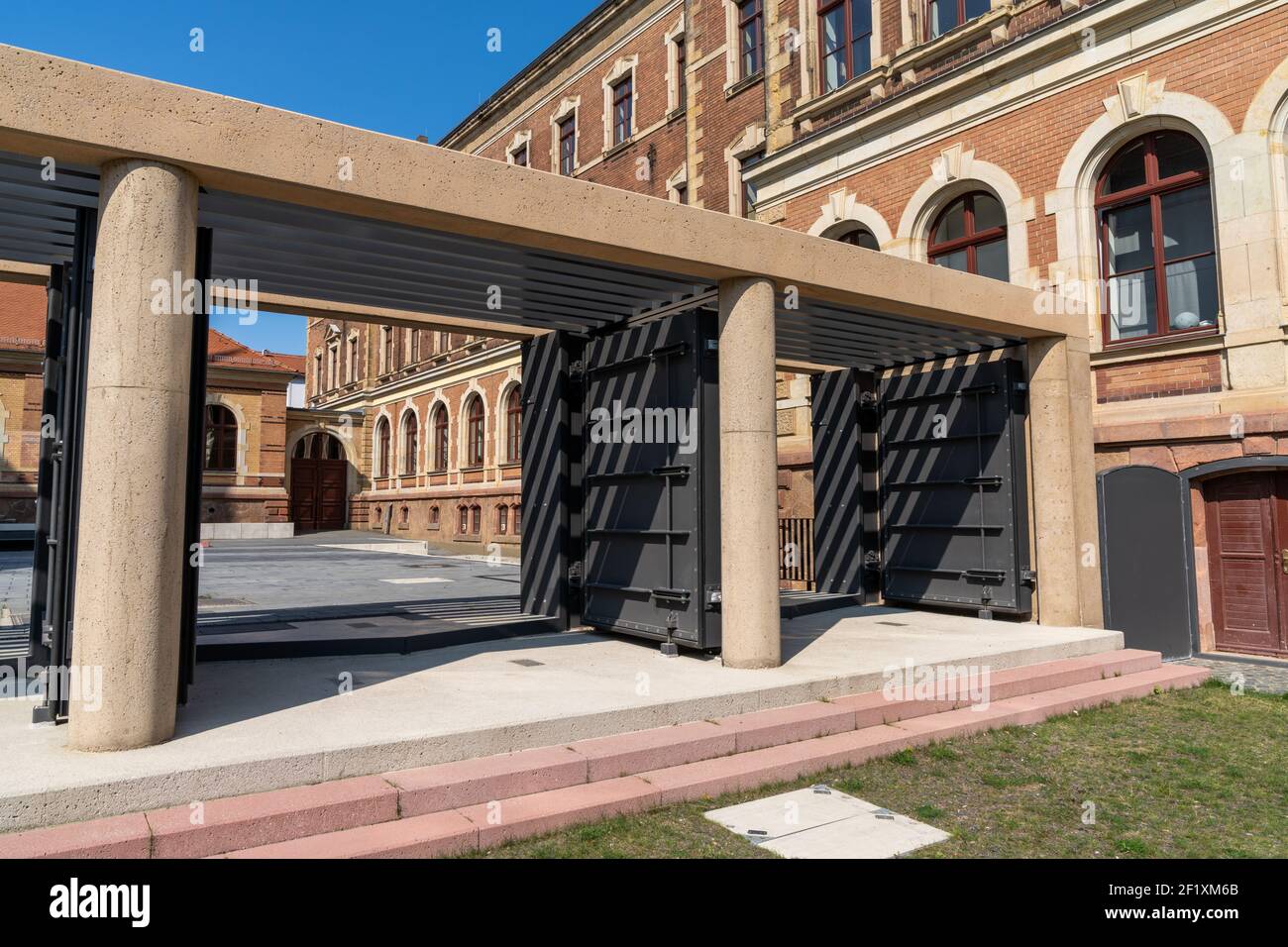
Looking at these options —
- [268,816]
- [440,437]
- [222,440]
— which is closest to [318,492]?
[222,440]

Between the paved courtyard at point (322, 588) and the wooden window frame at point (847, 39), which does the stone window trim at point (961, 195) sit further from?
the paved courtyard at point (322, 588)

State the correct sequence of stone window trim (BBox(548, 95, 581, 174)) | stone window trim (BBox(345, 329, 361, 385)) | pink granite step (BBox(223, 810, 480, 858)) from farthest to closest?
stone window trim (BBox(345, 329, 361, 385)) < stone window trim (BBox(548, 95, 581, 174)) < pink granite step (BBox(223, 810, 480, 858))

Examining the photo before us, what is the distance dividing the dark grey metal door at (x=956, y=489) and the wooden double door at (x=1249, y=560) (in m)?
2.68

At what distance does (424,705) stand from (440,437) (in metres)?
30.6

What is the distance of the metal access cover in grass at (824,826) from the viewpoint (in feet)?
14.4

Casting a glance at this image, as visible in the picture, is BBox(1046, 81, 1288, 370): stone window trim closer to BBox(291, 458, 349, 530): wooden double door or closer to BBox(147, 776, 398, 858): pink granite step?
BBox(147, 776, 398, 858): pink granite step

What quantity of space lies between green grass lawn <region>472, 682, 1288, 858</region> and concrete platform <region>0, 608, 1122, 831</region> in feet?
2.76

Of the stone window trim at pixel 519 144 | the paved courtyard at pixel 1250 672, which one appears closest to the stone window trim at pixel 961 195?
the paved courtyard at pixel 1250 672

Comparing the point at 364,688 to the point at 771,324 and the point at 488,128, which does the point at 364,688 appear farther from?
the point at 488,128

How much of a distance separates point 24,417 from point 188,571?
3513cm

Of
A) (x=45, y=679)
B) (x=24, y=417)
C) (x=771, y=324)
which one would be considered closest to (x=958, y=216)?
(x=771, y=324)

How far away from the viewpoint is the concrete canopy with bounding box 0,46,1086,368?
476 cm

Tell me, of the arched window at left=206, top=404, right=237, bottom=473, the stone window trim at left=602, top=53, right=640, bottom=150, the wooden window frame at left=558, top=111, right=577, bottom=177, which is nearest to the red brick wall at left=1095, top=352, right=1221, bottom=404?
the stone window trim at left=602, top=53, right=640, bottom=150
